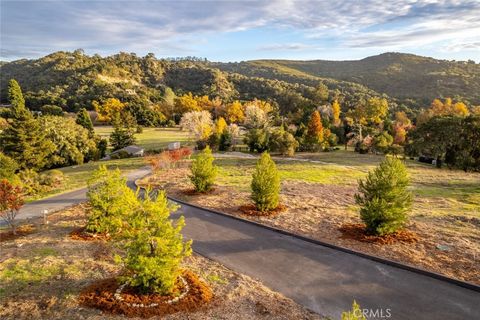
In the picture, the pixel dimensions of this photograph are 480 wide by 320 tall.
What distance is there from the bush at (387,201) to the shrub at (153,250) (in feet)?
26.0

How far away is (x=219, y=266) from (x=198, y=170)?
30.0ft

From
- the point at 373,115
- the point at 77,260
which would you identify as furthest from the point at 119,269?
the point at 373,115

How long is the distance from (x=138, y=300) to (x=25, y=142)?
32.8 meters

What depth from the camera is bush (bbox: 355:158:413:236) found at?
41.5ft

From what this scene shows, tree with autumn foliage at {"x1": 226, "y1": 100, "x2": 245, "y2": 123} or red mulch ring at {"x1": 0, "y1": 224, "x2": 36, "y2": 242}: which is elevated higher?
tree with autumn foliage at {"x1": 226, "y1": 100, "x2": 245, "y2": 123}

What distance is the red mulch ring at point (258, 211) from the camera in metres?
15.7

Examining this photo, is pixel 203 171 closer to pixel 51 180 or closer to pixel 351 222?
pixel 351 222

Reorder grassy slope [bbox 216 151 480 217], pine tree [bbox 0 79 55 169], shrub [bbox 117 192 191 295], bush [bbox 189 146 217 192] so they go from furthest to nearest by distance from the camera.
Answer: pine tree [bbox 0 79 55 169] < bush [bbox 189 146 217 192] < grassy slope [bbox 216 151 480 217] < shrub [bbox 117 192 191 295]

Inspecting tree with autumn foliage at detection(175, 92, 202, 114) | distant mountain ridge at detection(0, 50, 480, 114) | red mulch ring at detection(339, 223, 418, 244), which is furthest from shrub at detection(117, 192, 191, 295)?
tree with autumn foliage at detection(175, 92, 202, 114)

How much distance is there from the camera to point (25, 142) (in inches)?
1331

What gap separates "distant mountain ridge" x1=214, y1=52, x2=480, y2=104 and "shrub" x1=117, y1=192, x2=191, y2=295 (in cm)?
9401

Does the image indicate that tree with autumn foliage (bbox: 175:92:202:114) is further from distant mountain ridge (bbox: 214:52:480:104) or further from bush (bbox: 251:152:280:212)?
bush (bbox: 251:152:280:212)

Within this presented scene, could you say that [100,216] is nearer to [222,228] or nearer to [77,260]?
[77,260]

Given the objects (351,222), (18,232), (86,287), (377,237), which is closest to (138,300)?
(86,287)
